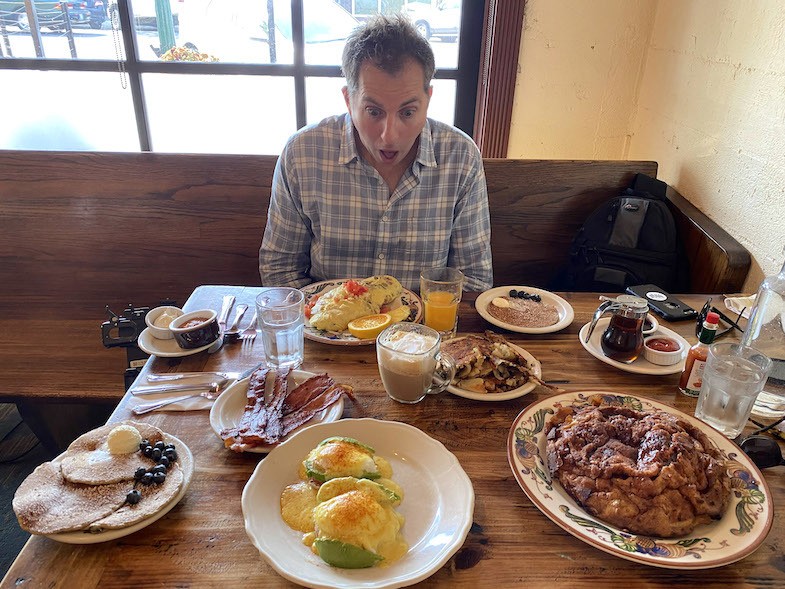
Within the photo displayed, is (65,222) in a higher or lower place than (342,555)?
lower

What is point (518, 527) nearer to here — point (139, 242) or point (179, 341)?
point (179, 341)

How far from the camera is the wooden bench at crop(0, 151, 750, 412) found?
230 centimetres

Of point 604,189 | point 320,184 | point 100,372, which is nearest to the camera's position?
point 320,184

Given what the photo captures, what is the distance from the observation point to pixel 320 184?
1.98 meters

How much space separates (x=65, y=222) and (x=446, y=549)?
230 centimetres

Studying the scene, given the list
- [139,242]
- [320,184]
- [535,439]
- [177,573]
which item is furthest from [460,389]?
[139,242]

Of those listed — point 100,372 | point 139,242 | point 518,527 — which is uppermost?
point 518,527

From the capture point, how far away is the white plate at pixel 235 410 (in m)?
1.09

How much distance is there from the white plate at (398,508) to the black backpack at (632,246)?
1.68 metres

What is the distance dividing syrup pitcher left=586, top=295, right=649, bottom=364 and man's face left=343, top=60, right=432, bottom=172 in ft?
2.84

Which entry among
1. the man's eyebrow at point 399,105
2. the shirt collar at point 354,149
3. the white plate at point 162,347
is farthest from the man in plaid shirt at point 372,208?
the white plate at point 162,347

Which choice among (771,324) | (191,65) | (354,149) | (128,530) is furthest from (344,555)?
(191,65)

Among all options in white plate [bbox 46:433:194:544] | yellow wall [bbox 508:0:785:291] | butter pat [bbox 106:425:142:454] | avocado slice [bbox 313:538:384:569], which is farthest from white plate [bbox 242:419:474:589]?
yellow wall [bbox 508:0:785:291]

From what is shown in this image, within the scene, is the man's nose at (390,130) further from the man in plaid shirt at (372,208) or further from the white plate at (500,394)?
the white plate at (500,394)
